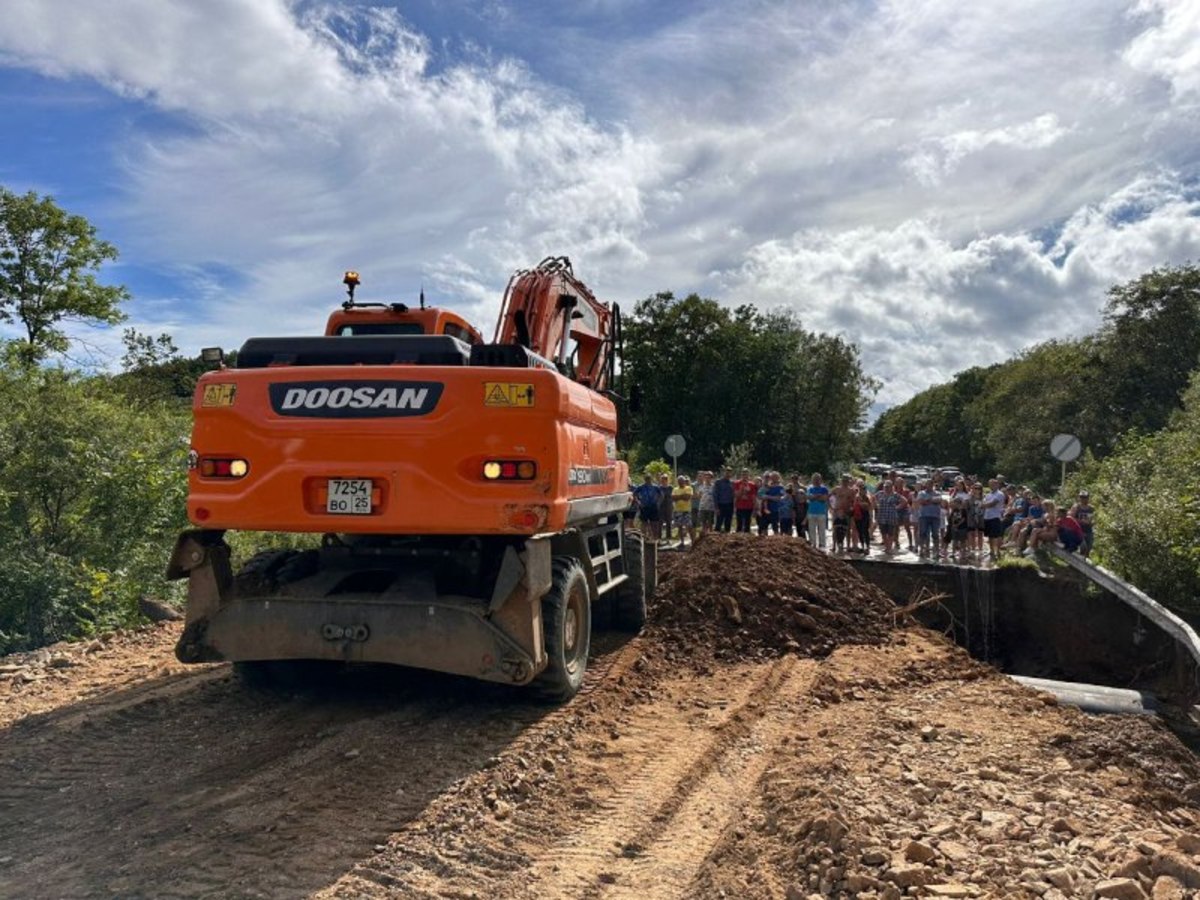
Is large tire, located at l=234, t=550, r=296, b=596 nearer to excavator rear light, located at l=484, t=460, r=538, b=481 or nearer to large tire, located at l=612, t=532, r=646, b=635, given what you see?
excavator rear light, located at l=484, t=460, r=538, b=481

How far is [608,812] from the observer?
485 cm

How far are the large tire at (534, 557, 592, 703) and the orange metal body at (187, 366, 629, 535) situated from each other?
0.76 meters

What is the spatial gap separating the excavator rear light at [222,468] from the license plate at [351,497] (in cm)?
67

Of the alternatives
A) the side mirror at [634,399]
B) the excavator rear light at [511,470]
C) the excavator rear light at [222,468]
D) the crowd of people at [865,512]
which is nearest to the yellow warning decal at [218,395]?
the excavator rear light at [222,468]

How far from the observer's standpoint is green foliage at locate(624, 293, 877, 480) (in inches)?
1684

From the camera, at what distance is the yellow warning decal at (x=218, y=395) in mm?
5945

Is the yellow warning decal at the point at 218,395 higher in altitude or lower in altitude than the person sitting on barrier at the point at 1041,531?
higher

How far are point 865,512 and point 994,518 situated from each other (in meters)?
2.23

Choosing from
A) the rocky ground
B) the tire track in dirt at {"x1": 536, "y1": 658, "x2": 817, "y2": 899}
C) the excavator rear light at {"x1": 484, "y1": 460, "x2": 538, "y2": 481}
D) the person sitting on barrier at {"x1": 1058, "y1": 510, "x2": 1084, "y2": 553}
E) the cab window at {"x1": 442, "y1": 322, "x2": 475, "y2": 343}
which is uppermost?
the cab window at {"x1": 442, "y1": 322, "x2": 475, "y2": 343}

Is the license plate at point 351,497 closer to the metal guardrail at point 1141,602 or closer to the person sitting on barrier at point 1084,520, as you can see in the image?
the metal guardrail at point 1141,602

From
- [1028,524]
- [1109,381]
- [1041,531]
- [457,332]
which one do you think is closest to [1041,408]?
[1109,381]

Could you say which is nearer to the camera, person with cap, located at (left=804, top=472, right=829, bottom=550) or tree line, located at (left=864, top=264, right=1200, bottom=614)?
tree line, located at (left=864, top=264, right=1200, bottom=614)

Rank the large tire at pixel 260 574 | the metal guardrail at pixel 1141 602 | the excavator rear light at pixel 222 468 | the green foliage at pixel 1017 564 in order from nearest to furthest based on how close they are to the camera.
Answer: the excavator rear light at pixel 222 468
the large tire at pixel 260 574
the metal guardrail at pixel 1141 602
the green foliage at pixel 1017 564

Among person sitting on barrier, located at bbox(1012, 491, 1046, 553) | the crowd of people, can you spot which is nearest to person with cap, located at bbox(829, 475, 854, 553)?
the crowd of people
